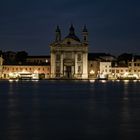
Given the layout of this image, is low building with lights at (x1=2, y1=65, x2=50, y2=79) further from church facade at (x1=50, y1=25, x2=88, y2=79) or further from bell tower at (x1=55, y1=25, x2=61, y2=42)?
bell tower at (x1=55, y1=25, x2=61, y2=42)

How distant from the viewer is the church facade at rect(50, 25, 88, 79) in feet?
400

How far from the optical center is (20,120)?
83.1ft

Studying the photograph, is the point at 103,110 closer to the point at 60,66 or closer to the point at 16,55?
the point at 60,66

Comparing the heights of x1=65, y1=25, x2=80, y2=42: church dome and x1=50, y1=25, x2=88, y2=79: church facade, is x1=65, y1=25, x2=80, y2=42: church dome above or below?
above

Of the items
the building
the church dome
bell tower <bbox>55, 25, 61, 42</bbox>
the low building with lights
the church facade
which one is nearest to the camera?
the church facade

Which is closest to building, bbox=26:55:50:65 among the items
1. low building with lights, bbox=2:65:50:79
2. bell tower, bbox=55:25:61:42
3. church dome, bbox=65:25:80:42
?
low building with lights, bbox=2:65:50:79

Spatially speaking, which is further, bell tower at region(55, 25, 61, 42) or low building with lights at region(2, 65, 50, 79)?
low building with lights at region(2, 65, 50, 79)

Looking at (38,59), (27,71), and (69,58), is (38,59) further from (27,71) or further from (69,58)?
(69,58)

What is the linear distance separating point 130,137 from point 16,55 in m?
124

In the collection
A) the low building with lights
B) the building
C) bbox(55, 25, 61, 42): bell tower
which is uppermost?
bbox(55, 25, 61, 42): bell tower

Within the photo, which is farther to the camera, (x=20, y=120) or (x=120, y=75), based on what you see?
(x=120, y=75)

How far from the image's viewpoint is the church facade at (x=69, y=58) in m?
122

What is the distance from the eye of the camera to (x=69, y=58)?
4852 inches

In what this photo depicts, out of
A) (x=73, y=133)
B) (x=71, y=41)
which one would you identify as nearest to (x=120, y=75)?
(x=71, y=41)
